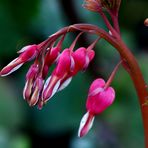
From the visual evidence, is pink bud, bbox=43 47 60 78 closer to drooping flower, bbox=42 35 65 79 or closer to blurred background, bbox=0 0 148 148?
drooping flower, bbox=42 35 65 79

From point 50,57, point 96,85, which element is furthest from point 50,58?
point 96,85

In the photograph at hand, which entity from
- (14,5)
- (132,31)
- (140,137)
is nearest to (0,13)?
(14,5)

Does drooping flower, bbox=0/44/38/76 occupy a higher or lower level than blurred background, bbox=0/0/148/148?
higher

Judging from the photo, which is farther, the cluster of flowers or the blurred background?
the blurred background

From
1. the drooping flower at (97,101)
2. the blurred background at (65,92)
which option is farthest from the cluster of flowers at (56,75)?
the blurred background at (65,92)

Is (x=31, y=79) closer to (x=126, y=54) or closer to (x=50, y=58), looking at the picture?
(x=50, y=58)

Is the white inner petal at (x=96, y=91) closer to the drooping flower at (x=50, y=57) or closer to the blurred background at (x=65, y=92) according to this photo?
the drooping flower at (x=50, y=57)

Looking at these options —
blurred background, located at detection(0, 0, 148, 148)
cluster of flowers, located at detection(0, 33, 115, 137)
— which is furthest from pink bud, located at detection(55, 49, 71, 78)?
blurred background, located at detection(0, 0, 148, 148)

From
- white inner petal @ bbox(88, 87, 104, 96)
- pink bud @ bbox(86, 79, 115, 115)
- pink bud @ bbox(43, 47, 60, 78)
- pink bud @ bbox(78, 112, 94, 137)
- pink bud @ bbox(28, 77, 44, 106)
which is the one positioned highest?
pink bud @ bbox(43, 47, 60, 78)
